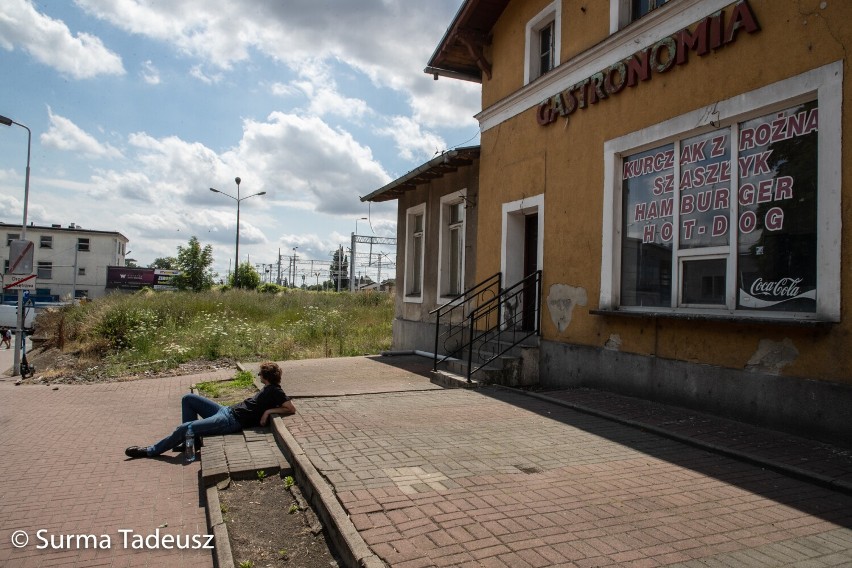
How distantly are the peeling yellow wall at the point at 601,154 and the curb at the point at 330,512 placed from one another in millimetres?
4337

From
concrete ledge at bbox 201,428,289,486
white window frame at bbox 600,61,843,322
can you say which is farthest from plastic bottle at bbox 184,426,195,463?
white window frame at bbox 600,61,843,322

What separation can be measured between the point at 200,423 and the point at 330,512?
9.89 ft

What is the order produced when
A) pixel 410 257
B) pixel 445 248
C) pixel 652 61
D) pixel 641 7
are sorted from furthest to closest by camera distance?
pixel 410 257 → pixel 445 248 → pixel 641 7 → pixel 652 61

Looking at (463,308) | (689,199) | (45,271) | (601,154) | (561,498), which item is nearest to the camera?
(561,498)

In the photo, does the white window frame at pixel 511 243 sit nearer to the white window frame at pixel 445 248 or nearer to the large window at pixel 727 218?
the white window frame at pixel 445 248

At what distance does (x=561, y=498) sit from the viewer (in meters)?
3.97

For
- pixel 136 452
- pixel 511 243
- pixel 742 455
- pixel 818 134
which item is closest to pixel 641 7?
pixel 818 134

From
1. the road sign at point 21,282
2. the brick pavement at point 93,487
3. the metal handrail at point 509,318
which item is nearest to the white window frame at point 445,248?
the metal handrail at point 509,318

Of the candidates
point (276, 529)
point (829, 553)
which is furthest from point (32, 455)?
point (829, 553)

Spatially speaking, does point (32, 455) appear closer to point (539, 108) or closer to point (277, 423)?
point (277, 423)

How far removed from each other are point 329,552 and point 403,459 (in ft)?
4.34

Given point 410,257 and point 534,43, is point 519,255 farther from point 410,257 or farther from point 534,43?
point 410,257

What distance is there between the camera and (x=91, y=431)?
766cm

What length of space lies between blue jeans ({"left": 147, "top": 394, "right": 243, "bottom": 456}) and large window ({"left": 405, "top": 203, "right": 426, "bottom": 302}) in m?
8.41
